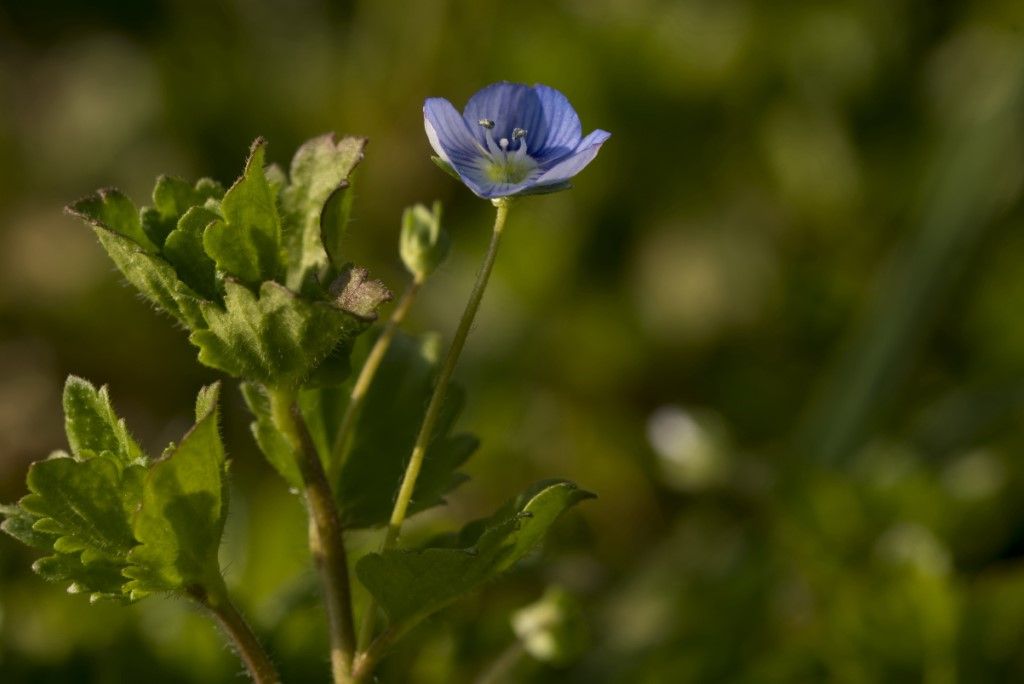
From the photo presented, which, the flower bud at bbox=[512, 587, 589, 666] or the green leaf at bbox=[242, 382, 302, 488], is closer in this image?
the green leaf at bbox=[242, 382, 302, 488]

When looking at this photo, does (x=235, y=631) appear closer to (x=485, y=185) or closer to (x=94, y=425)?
(x=94, y=425)

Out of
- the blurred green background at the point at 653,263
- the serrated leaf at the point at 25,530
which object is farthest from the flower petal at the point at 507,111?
the blurred green background at the point at 653,263

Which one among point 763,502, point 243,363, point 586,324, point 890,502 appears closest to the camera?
point 243,363

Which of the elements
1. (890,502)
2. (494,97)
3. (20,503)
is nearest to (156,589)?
(20,503)

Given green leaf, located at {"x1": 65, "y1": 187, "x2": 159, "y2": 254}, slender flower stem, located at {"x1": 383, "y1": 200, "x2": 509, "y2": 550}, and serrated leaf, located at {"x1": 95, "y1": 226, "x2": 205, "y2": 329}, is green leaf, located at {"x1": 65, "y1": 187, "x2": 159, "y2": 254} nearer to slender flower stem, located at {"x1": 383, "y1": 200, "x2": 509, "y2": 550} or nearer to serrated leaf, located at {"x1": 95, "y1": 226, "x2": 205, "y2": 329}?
serrated leaf, located at {"x1": 95, "y1": 226, "x2": 205, "y2": 329}

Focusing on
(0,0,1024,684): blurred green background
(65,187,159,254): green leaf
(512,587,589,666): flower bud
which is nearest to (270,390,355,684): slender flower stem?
(65,187,159,254): green leaf

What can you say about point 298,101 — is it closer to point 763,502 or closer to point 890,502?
point 763,502

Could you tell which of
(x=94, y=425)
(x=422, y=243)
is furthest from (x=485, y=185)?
(x=94, y=425)
